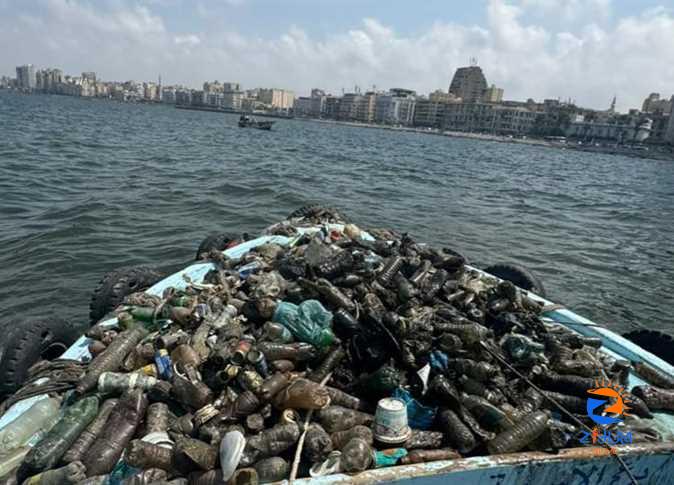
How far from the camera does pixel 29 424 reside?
3637 mm

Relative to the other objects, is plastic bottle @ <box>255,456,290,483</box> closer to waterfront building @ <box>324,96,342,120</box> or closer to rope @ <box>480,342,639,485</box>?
rope @ <box>480,342,639,485</box>

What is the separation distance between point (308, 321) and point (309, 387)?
951 millimetres

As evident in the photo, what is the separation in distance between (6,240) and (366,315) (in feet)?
34.8

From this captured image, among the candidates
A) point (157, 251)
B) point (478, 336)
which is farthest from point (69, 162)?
point (478, 336)

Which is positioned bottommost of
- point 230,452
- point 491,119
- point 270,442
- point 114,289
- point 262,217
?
point 262,217

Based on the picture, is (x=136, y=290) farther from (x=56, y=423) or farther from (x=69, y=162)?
(x=69, y=162)

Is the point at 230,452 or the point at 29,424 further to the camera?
the point at 29,424

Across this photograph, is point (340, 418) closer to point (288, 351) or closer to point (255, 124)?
point (288, 351)

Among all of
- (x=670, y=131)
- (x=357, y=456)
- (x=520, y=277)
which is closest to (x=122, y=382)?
(x=357, y=456)

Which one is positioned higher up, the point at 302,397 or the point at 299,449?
the point at 302,397

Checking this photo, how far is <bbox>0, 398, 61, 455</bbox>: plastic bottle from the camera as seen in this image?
347 cm

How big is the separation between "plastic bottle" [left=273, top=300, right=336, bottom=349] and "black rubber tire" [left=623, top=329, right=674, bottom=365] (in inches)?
176

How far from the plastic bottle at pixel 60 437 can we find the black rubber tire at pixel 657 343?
659 centimetres

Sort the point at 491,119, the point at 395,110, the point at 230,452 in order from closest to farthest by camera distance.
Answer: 1. the point at 230,452
2. the point at 491,119
3. the point at 395,110
